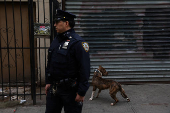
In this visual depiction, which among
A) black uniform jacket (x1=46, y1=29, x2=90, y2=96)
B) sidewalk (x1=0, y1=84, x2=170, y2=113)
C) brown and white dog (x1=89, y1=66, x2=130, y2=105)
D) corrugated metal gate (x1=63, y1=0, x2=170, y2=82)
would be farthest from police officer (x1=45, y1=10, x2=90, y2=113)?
corrugated metal gate (x1=63, y1=0, x2=170, y2=82)

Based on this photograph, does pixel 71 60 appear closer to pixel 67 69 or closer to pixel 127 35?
pixel 67 69

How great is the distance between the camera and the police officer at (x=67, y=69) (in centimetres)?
258

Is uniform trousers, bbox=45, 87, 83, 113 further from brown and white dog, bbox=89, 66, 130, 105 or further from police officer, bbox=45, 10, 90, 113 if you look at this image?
brown and white dog, bbox=89, 66, 130, 105

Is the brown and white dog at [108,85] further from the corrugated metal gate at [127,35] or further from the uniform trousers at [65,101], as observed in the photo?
the uniform trousers at [65,101]

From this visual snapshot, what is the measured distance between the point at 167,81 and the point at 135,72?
3.83ft

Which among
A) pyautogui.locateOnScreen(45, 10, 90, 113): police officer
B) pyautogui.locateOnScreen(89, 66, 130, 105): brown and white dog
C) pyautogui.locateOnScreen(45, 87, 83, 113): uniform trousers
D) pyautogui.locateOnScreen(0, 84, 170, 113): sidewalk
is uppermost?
pyautogui.locateOnScreen(45, 10, 90, 113): police officer

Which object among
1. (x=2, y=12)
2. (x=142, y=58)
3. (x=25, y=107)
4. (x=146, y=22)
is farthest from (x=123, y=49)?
(x=2, y=12)

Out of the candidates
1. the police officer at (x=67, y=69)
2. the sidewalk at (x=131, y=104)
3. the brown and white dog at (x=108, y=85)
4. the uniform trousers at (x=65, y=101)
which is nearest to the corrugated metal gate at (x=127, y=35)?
the sidewalk at (x=131, y=104)

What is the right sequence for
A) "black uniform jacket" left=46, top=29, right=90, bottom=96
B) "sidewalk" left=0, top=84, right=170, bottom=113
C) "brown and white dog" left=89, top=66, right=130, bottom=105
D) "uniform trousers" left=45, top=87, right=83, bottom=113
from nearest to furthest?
"black uniform jacket" left=46, top=29, right=90, bottom=96 < "uniform trousers" left=45, top=87, right=83, bottom=113 < "sidewalk" left=0, top=84, right=170, bottom=113 < "brown and white dog" left=89, top=66, right=130, bottom=105

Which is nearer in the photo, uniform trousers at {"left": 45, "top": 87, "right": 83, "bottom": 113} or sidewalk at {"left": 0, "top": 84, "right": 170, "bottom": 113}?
uniform trousers at {"left": 45, "top": 87, "right": 83, "bottom": 113}

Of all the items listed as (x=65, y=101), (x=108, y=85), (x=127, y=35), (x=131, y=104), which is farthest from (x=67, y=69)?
(x=127, y=35)

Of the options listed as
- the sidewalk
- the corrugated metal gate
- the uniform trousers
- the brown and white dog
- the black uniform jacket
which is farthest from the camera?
the corrugated metal gate

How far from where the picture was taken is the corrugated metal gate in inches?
250

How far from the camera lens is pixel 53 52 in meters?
2.75
